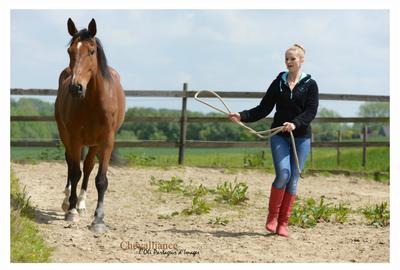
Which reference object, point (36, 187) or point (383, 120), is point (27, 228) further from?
point (383, 120)

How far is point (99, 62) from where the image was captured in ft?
19.1

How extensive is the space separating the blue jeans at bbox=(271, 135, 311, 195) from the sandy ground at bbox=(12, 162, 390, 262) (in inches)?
23.4

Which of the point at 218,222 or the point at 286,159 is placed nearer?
the point at 286,159

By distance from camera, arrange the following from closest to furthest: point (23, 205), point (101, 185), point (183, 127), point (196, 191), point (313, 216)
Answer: point (101, 185) < point (23, 205) < point (313, 216) < point (196, 191) < point (183, 127)

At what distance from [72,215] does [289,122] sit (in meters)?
2.78

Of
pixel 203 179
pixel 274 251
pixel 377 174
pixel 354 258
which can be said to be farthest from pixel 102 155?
pixel 377 174

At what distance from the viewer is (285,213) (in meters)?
5.68

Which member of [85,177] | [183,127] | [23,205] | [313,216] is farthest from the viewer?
[183,127]

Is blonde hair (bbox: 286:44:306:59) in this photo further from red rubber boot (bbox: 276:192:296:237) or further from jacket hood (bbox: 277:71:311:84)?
red rubber boot (bbox: 276:192:296:237)

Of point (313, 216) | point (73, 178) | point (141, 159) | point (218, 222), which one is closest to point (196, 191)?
point (218, 222)

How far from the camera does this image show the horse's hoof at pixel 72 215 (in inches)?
247

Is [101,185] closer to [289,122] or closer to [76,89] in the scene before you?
[76,89]

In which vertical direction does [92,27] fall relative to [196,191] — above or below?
above

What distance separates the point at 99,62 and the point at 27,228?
75.0 inches
